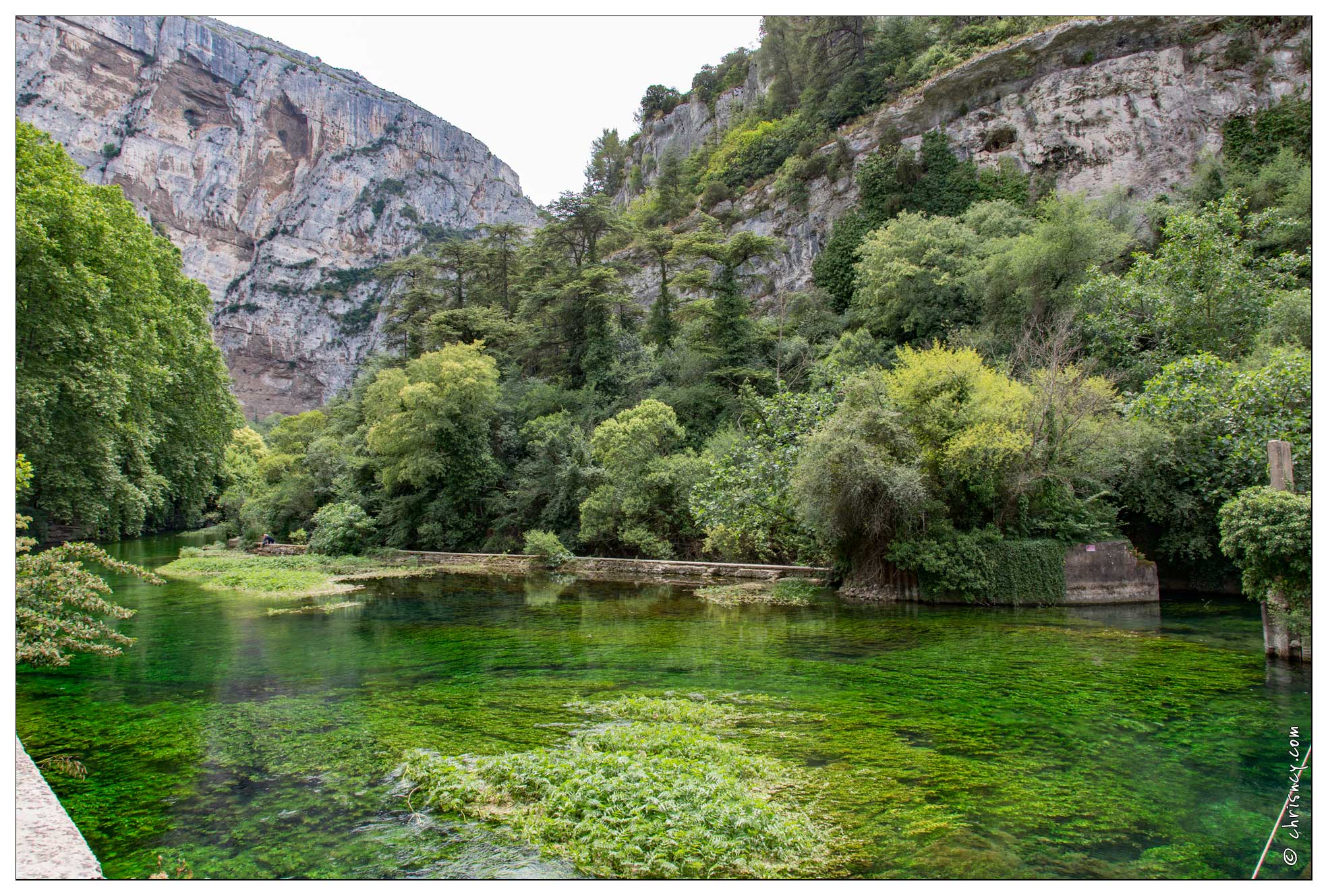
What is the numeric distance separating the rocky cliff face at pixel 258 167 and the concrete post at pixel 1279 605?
89238 mm

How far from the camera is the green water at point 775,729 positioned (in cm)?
419

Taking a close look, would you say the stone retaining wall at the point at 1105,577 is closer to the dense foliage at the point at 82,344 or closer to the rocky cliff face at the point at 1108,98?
the rocky cliff face at the point at 1108,98

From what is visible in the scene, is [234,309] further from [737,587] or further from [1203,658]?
[1203,658]

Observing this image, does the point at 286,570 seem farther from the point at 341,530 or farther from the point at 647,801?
the point at 647,801

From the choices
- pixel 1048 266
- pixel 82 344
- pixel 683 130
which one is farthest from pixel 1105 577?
pixel 683 130

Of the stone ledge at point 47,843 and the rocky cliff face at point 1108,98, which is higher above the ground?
the rocky cliff face at point 1108,98

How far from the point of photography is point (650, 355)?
101ft

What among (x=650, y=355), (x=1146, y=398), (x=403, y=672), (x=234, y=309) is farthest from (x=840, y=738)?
(x=234, y=309)

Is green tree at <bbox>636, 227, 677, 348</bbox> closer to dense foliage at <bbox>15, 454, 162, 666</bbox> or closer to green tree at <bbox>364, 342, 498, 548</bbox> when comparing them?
green tree at <bbox>364, 342, 498, 548</bbox>

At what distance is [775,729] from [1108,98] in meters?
35.2

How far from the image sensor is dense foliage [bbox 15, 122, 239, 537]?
1573cm

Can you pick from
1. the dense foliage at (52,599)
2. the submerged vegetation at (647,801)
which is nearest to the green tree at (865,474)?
the submerged vegetation at (647,801)

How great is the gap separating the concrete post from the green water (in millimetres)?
411

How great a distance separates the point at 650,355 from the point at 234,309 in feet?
243
